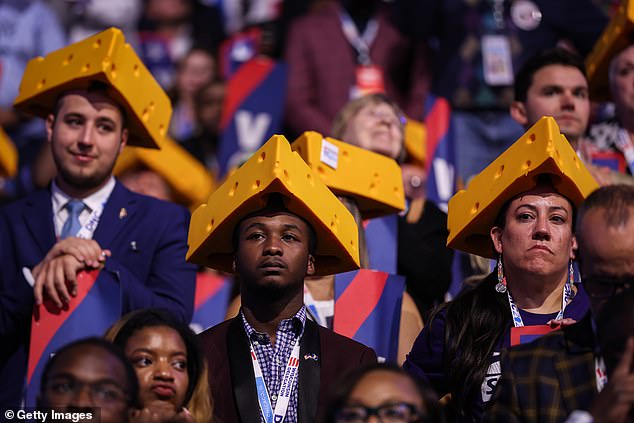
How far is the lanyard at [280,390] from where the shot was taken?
5.06 meters

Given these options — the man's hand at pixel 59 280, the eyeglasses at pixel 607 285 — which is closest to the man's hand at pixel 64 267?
the man's hand at pixel 59 280

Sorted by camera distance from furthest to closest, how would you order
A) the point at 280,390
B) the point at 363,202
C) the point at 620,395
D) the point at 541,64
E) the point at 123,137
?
the point at 541,64 < the point at 363,202 < the point at 123,137 < the point at 280,390 < the point at 620,395

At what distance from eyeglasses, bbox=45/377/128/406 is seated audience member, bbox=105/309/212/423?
20.0 inches

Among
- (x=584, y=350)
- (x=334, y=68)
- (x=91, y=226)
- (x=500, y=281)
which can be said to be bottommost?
(x=584, y=350)

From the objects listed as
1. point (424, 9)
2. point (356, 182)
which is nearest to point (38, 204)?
point (356, 182)

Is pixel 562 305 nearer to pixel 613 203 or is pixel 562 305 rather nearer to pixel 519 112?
Answer: pixel 613 203

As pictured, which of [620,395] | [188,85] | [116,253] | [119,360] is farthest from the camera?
[188,85]

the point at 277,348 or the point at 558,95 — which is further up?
the point at 558,95

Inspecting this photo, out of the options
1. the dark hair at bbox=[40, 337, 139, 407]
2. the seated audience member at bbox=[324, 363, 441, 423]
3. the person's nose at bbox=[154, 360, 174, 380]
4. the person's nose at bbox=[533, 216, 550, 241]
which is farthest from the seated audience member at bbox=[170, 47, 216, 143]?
the seated audience member at bbox=[324, 363, 441, 423]

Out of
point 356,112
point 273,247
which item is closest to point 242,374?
point 273,247

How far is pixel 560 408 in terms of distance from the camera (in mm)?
4188

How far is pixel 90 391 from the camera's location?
408 centimetres

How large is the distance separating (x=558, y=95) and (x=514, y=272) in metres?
1.85

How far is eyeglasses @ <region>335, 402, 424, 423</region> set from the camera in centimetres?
396
